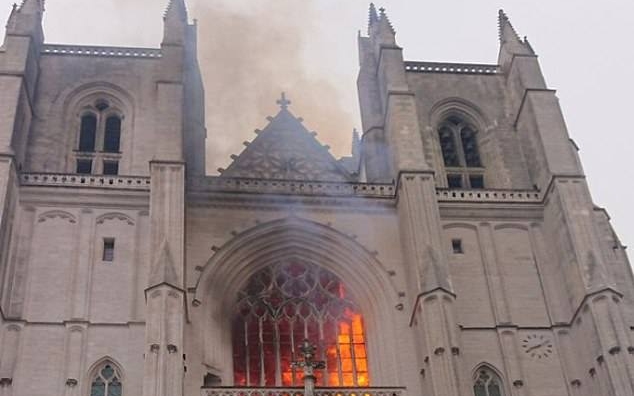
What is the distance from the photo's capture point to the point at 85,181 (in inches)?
985

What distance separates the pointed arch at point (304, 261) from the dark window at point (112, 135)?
4.75 meters

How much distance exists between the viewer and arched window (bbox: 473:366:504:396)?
22594 millimetres

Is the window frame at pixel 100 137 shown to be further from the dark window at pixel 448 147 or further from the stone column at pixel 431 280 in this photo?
Answer: the dark window at pixel 448 147

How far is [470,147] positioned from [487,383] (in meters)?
8.17

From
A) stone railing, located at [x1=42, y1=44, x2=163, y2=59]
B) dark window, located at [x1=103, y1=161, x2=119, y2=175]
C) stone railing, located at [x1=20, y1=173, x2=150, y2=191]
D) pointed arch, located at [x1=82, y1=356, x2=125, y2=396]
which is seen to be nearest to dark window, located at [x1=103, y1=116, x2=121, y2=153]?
dark window, located at [x1=103, y1=161, x2=119, y2=175]

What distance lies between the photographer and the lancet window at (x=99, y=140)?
26.5 metres

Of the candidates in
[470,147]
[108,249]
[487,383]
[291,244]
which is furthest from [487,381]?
[108,249]

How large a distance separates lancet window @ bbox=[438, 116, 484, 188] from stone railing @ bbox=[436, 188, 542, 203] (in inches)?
51.8

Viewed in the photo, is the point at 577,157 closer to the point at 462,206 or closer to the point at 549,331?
the point at 462,206

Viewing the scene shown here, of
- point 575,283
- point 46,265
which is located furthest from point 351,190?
point 46,265

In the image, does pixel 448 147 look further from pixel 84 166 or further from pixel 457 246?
pixel 84 166

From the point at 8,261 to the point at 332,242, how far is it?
7.49 m

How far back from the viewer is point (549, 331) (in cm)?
2364

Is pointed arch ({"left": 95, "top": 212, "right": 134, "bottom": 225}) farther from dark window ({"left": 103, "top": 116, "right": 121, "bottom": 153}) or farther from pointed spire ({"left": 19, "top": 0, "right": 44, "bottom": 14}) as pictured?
pointed spire ({"left": 19, "top": 0, "right": 44, "bottom": 14})
